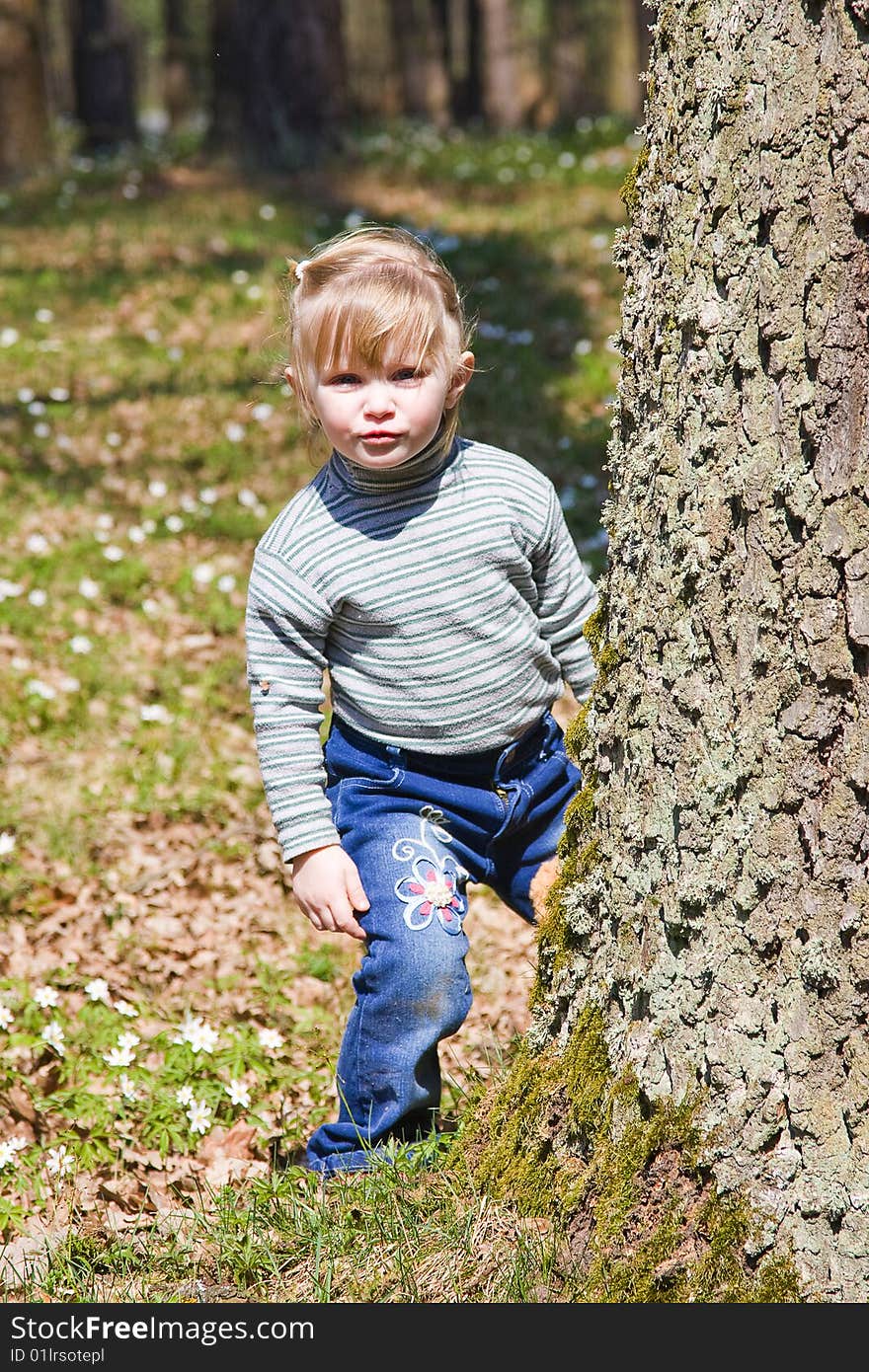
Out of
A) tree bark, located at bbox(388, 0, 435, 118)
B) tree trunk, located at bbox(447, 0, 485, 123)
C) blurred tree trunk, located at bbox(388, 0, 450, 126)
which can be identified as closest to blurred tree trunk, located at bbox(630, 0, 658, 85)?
tree trunk, located at bbox(447, 0, 485, 123)

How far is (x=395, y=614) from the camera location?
2.79 metres

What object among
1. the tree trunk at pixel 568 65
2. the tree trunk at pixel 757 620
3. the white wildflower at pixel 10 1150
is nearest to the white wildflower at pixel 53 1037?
the white wildflower at pixel 10 1150

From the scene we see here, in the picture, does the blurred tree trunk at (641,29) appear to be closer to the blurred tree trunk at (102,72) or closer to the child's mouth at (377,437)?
the blurred tree trunk at (102,72)

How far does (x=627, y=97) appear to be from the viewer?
31.9 meters

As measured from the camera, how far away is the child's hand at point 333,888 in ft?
9.00

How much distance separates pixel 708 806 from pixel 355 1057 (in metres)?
1.06

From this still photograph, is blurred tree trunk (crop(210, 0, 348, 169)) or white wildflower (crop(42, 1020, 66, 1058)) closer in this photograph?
white wildflower (crop(42, 1020, 66, 1058))

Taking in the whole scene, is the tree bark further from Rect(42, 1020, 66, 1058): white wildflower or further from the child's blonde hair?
Rect(42, 1020, 66, 1058): white wildflower

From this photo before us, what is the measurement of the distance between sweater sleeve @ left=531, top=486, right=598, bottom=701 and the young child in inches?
0.5

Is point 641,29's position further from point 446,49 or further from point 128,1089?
point 128,1089

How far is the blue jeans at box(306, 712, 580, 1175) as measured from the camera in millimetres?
2746

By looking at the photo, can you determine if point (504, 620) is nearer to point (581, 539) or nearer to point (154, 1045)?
point (154, 1045)

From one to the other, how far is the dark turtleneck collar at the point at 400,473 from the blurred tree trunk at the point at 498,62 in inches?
888

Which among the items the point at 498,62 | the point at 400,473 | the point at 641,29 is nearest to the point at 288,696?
the point at 400,473
